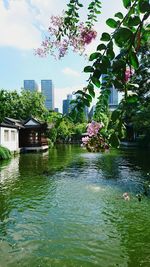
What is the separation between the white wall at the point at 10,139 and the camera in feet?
100

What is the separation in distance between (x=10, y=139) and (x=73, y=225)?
25.6m

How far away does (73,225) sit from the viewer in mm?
8766

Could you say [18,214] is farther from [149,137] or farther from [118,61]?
[149,137]

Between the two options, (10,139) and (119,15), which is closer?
(119,15)

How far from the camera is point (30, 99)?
5147 centimetres

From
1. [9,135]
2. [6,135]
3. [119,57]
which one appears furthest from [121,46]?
[9,135]

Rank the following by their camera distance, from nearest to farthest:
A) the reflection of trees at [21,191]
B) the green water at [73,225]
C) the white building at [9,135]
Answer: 1. the green water at [73,225]
2. the reflection of trees at [21,191]
3. the white building at [9,135]

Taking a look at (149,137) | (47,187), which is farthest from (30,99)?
(47,187)

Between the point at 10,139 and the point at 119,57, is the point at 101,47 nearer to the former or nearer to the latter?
the point at 119,57

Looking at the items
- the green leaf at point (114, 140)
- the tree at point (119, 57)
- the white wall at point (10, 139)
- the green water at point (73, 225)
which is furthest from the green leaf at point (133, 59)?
the white wall at point (10, 139)

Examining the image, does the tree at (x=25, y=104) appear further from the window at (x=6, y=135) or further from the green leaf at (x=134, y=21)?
the green leaf at (x=134, y=21)

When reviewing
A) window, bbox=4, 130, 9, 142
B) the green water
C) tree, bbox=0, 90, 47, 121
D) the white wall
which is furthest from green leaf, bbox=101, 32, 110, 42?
tree, bbox=0, 90, 47, 121

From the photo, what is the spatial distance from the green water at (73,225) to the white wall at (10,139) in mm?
15822

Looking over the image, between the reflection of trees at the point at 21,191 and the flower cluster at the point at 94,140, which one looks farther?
the reflection of trees at the point at 21,191
